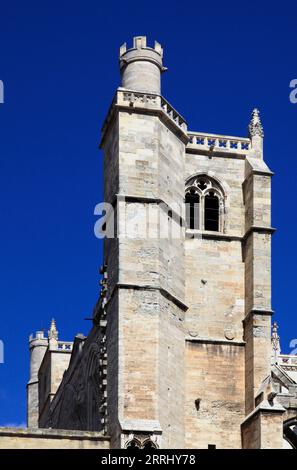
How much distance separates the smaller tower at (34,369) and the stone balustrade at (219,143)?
22.0 metres

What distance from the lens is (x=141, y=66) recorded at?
52562mm

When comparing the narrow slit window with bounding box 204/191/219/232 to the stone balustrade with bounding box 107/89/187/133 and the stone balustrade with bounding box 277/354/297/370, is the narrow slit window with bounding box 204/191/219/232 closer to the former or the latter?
the stone balustrade with bounding box 107/89/187/133

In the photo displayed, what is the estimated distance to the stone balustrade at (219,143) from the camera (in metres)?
53.2

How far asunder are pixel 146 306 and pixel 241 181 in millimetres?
6754

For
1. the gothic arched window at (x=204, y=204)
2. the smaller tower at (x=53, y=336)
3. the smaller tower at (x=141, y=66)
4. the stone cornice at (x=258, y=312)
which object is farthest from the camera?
the smaller tower at (x=53, y=336)

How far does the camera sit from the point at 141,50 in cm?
5288

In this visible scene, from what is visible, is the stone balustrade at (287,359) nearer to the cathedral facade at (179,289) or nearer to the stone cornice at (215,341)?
the cathedral facade at (179,289)

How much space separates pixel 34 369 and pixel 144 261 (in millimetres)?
25733

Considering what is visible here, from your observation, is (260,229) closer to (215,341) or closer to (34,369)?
(215,341)

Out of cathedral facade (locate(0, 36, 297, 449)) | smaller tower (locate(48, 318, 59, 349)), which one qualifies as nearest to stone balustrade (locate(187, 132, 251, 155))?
cathedral facade (locate(0, 36, 297, 449))

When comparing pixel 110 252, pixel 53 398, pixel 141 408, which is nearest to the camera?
pixel 141 408

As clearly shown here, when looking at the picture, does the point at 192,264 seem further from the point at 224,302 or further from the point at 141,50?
the point at 141,50

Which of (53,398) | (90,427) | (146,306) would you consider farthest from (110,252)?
(53,398)

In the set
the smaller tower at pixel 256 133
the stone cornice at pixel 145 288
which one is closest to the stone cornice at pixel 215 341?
the stone cornice at pixel 145 288
